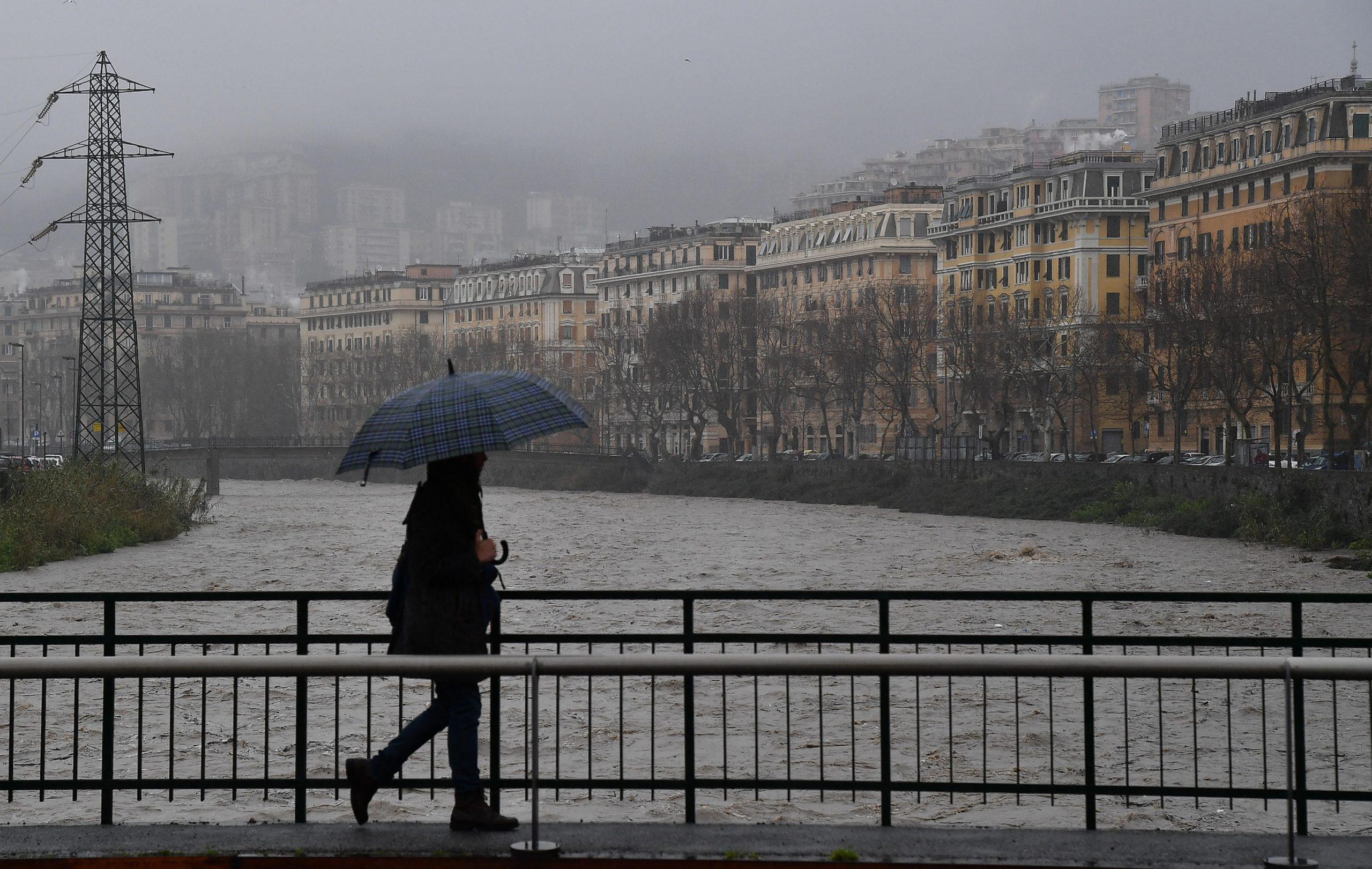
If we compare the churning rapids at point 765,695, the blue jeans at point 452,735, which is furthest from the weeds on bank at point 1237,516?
the blue jeans at point 452,735

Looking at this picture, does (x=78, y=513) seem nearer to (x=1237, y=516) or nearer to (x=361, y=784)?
(x=1237, y=516)

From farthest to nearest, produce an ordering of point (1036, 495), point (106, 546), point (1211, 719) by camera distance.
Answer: point (1036, 495)
point (106, 546)
point (1211, 719)

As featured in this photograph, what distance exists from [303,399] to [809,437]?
68.8 meters

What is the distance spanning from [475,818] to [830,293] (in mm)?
117402

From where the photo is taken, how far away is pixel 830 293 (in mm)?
124375

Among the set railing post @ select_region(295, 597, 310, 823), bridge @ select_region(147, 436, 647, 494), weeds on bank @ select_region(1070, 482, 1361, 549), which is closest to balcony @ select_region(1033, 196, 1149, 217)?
bridge @ select_region(147, 436, 647, 494)

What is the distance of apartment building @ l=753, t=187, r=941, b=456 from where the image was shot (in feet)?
334

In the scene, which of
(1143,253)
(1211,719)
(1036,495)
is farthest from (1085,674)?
(1143,253)

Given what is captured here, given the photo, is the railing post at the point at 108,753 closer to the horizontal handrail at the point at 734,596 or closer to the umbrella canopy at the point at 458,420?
the horizontal handrail at the point at 734,596

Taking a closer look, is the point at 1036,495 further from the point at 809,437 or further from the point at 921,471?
the point at 809,437

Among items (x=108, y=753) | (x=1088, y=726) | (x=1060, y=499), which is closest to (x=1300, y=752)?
(x=1088, y=726)

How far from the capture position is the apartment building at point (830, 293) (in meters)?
102

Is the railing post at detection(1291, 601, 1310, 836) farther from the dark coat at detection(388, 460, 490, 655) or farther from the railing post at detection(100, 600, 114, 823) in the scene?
the railing post at detection(100, 600, 114, 823)

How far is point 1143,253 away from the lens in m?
98.2
